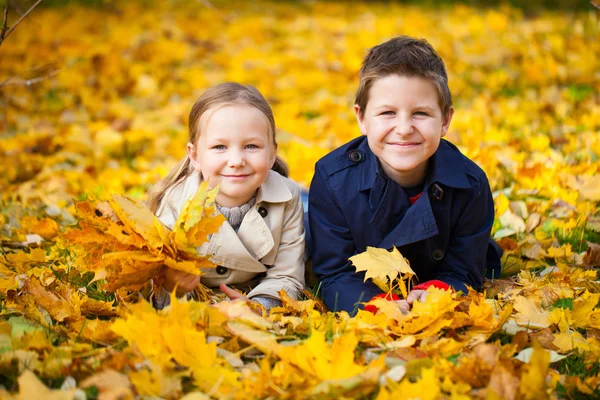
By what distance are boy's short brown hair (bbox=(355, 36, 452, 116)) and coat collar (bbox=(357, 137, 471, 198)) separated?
0.19m

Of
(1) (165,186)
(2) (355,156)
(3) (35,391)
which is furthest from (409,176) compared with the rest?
(3) (35,391)

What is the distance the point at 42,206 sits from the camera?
11.2ft

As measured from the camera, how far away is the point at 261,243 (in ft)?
8.22

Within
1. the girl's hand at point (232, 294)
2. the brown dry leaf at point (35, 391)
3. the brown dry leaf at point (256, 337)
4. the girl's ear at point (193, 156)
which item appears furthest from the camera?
the girl's ear at point (193, 156)

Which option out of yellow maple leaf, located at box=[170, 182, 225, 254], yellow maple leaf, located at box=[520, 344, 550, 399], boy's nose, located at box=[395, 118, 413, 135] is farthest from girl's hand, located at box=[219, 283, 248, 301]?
yellow maple leaf, located at box=[520, 344, 550, 399]

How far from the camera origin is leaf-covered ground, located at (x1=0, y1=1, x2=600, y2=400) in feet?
5.57

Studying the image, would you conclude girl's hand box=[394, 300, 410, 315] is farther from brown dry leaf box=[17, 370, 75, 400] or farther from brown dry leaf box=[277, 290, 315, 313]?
brown dry leaf box=[17, 370, 75, 400]

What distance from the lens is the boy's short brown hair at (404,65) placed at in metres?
2.31

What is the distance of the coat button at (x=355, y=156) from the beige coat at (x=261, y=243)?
0.29 meters

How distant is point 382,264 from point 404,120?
514 millimetres

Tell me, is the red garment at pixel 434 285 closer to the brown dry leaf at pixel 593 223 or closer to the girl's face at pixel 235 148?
the girl's face at pixel 235 148

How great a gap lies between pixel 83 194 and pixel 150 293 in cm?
173

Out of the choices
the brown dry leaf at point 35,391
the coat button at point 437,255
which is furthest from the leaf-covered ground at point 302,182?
the coat button at point 437,255

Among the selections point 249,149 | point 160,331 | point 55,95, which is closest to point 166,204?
point 249,149
